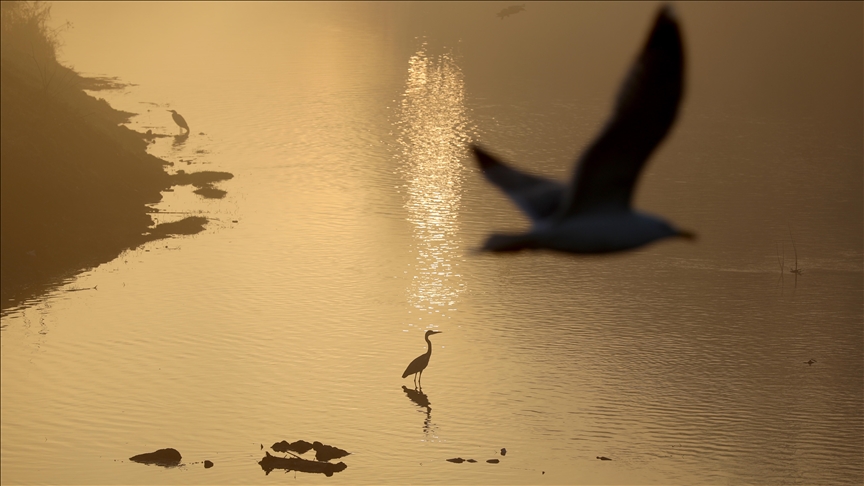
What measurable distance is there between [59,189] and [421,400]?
556 inches

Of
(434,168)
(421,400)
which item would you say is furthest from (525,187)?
Answer: (434,168)

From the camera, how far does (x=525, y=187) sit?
595 centimetres

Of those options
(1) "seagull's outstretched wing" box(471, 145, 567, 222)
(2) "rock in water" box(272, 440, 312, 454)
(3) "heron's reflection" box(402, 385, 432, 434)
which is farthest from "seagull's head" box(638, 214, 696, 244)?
(3) "heron's reflection" box(402, 385, 432, 434)

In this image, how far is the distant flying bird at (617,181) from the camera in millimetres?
5230

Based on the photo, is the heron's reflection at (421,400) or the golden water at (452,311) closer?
the golden water at (452,311)

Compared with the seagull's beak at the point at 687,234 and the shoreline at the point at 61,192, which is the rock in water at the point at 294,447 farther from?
the seagull's beak at the point at 687,234

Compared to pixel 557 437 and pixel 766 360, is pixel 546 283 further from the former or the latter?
A: pixel 557 437

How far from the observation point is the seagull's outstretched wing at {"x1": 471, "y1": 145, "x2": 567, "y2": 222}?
5.84 m

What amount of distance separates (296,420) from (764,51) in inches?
2331

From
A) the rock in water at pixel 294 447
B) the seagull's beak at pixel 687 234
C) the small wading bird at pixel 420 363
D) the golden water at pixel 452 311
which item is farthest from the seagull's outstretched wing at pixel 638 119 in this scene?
the small wading bird at pixel 420 363

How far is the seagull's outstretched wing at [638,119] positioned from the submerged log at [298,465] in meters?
20.1

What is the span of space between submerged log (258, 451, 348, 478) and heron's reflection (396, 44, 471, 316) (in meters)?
11.8

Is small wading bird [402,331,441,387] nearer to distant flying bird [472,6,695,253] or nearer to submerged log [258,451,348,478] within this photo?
submerged log [258,451,348,478]

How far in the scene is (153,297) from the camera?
36.3 meters
